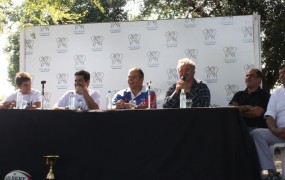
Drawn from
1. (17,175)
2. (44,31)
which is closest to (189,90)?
(17,175)

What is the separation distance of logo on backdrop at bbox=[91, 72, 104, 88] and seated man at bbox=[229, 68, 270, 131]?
6.21ft

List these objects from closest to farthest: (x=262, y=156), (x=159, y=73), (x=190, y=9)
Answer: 1. (x=262, y=156)
2. (x=159, y=73)
3. (x=190, y=9)

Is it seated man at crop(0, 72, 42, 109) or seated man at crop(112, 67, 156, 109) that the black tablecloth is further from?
seated man at crop(0, 72, 42, 109)

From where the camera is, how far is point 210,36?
582cm

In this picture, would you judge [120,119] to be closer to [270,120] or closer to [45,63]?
[270,120]

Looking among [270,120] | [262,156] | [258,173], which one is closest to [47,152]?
[258,173]

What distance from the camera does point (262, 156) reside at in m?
4.22

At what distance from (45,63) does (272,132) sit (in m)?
3.40

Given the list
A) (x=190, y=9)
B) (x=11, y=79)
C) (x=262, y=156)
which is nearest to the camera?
(x=262, y=156)

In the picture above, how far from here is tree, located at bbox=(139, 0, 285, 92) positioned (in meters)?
11.4

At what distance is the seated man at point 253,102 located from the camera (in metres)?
4.77

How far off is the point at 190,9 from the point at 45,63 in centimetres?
725

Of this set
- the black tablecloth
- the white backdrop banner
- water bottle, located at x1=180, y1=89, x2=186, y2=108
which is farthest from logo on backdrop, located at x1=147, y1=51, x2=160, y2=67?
the black tablecloth

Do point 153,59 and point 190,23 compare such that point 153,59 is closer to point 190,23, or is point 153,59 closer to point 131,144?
point 190,23
